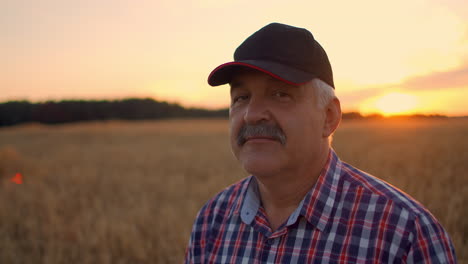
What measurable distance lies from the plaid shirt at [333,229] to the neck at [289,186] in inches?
2.4

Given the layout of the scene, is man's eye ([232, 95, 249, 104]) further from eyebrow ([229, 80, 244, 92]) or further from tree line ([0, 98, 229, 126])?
tree line ([0, 98, 229, 126])

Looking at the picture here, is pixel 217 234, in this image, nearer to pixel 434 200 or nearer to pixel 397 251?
pixel 397 251

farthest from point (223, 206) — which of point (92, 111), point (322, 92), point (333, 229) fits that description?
point (92, 111)

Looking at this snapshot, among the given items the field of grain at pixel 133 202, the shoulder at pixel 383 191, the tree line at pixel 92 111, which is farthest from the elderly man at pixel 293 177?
the tree line at pixel 92 111

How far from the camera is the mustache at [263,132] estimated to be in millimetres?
1803

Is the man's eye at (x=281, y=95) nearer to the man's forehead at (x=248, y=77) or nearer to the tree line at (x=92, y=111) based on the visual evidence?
the man's forehead at (x=248, y=77)

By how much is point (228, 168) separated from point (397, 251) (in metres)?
7.95

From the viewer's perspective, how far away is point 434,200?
405cm

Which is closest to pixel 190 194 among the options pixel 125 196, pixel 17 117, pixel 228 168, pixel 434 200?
pixel 125 196

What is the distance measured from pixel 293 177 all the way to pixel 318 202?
0.19m

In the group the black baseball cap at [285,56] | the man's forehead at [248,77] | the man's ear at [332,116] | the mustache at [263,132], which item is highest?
the black baseball cap at [285,56]

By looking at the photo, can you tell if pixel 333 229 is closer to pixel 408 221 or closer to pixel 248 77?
pixel 408 221

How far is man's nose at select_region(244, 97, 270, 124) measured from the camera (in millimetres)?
1839

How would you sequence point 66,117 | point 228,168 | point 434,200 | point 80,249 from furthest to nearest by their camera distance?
point 66,117 < point 228,168 < point 80,249 < point 434,200
